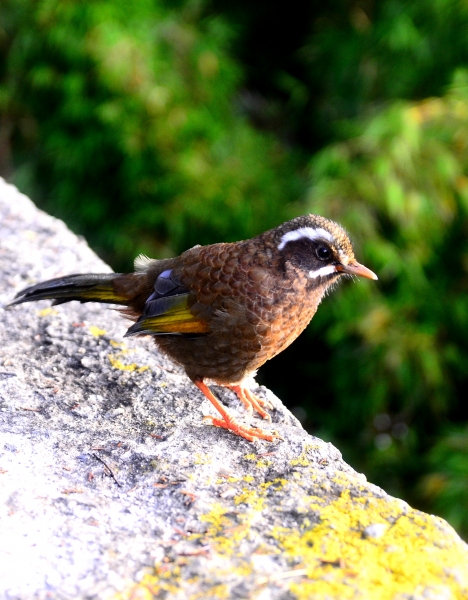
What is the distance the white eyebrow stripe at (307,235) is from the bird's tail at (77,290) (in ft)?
2.98

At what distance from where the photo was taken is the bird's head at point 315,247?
3635mm

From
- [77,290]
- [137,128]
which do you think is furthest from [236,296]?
[137,128]

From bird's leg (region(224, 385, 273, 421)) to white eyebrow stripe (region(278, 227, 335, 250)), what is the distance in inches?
29.3

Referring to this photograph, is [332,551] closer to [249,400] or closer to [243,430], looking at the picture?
[243,430]

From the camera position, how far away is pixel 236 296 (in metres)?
3.54

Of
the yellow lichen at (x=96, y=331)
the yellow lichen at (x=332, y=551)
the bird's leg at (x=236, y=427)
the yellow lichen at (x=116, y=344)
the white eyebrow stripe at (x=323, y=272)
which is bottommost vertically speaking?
the yellow lichen at (x=96, y=331)

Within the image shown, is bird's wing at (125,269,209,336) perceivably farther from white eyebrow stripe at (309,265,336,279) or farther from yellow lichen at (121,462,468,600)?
yellow lichen at (121,462,468,600)

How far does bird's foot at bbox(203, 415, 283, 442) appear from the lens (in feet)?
10.3

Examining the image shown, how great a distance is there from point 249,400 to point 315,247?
84cm

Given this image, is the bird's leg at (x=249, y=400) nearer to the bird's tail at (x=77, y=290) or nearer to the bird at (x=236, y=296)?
the bird at (x=236, y=296)

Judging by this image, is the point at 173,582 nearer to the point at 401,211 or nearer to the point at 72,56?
the point at 401,211

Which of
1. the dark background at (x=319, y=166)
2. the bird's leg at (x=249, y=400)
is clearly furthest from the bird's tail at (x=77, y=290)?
the dark background at (x=319, y=166)

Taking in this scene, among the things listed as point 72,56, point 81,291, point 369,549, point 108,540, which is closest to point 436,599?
point 369,549

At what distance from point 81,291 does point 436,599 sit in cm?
234
